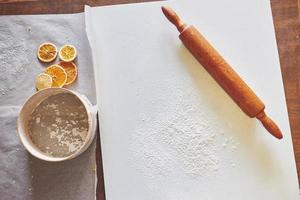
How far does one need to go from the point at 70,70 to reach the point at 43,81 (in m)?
0.06

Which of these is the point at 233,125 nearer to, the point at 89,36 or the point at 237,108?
the point at 237,108

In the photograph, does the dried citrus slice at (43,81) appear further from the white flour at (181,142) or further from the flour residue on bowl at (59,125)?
the white flour at (181,142)

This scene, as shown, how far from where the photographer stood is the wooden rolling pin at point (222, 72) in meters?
0.77

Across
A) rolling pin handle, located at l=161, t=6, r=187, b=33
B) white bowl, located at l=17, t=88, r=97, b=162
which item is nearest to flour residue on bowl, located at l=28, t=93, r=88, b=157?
white bowl, located at l=17, t=88, r=97, b=162

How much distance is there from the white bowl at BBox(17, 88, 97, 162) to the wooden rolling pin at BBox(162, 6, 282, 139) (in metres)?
0.23

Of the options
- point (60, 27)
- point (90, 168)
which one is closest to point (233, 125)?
point (90, 168)

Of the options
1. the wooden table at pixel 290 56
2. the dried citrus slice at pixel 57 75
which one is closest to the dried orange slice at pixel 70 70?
the dried citrus slice at pixel 57 75

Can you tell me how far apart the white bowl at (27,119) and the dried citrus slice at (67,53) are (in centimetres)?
7

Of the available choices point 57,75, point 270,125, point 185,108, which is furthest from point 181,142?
point 57,75

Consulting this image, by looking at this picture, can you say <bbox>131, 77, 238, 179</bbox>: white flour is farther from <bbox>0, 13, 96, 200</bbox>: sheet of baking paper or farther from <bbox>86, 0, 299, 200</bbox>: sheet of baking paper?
<bbox>0, 13, 96, 200</bbox>: sheet of baking paper

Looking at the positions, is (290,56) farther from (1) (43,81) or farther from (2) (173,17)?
(1) (43,81)

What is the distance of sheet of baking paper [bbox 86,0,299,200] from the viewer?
31.4 inches

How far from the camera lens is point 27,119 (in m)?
0.82

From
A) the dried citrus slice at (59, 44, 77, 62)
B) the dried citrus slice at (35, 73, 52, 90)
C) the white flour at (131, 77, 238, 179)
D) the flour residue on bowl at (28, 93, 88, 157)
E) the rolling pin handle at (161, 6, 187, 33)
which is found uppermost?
the rolling pin handle at (161, 6, 187, 33)
